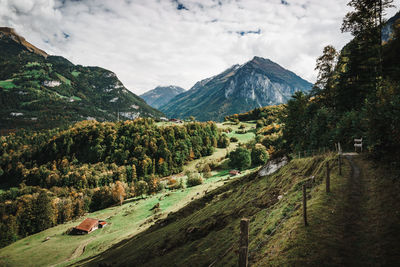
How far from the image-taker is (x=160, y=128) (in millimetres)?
174875

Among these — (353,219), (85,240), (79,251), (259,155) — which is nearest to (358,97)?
(353,219)

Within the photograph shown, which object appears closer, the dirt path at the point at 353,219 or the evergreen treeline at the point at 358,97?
the dirt path at the point at 353,219

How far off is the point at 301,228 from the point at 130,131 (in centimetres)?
17019

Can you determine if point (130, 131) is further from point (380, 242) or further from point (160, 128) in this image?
point (380, 242)

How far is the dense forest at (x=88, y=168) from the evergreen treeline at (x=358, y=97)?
88.3 meters

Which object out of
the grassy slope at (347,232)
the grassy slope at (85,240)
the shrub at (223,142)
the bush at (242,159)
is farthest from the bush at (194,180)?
the grassy slope at (347,232)

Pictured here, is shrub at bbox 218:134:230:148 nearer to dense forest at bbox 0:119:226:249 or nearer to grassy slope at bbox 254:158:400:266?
dense forest at bbox 0:119:226:249

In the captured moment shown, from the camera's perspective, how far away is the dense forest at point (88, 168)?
306ft

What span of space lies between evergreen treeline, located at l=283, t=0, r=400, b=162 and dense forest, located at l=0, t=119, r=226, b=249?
290 ft

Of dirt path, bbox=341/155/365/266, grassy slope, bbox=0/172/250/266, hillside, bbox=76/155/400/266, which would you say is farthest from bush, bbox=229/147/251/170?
dirt path, bbox=341/155/365/266

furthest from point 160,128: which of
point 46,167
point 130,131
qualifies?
point 46,167

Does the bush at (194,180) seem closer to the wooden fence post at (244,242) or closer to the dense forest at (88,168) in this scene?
the dense forest at (88,168)

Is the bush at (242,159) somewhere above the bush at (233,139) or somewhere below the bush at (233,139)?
below

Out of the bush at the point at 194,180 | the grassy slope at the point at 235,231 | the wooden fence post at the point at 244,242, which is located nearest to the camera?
the wooden fence post at the point at 244,242
